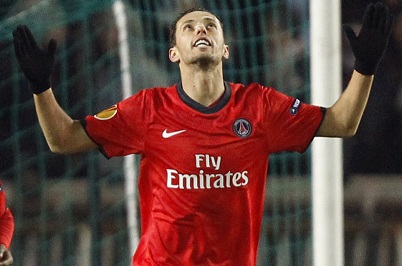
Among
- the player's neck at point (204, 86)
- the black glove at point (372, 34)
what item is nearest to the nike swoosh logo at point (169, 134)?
the player's neck at point (204, 86)

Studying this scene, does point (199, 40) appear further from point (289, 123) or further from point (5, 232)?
point (5, 232)

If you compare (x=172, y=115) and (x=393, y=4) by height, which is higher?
(x=393, y=4)

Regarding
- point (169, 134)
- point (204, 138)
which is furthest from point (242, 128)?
point (169, 134)

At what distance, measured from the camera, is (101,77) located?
6172mm

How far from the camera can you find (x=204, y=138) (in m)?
3.84

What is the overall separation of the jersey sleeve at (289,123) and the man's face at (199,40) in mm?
240

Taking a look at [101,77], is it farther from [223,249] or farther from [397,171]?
[223,249]

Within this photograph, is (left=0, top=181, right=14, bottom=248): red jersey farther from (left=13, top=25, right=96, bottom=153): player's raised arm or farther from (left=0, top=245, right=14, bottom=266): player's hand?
(left=13, top=25, right=96, bottom=153): player's raised arm

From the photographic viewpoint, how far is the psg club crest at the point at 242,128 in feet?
12.7

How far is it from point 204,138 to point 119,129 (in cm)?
28

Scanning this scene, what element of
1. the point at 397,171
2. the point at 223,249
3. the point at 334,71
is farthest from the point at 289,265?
the point at 223,249

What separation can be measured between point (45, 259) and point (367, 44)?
9.77 ft

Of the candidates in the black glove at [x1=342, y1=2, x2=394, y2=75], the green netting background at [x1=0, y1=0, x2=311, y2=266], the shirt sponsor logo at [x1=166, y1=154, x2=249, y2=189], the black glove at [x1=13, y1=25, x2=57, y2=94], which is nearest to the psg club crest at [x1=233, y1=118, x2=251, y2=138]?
the shirt sponsor logo at [x1=166, y1=154, x2=249, y2=189]

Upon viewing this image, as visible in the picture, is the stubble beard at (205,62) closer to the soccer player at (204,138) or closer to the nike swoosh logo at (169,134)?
the soccer player at (204,138)
